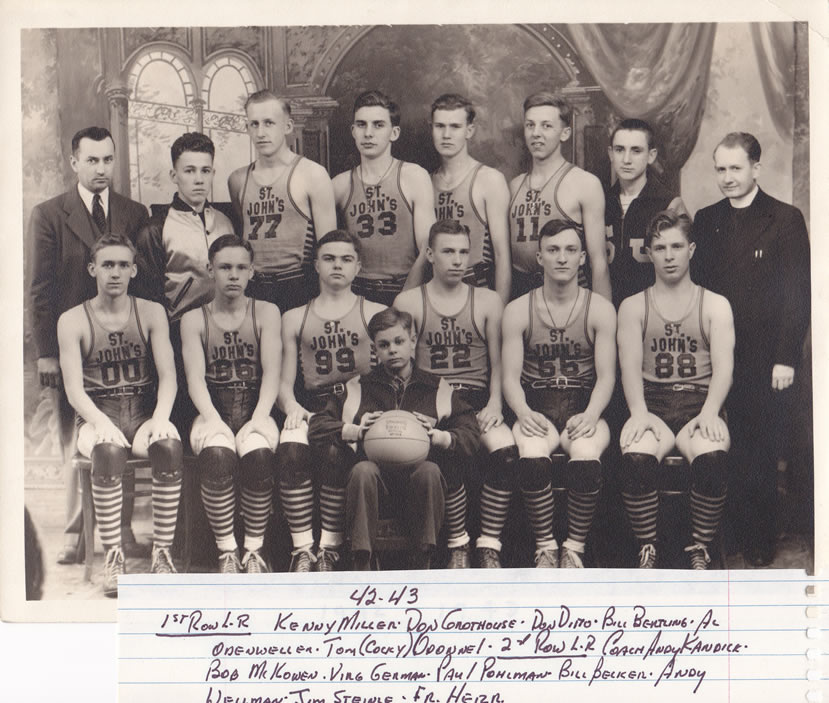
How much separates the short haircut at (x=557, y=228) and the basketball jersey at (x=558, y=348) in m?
0.12

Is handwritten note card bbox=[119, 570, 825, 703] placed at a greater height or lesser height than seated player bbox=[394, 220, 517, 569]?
lesser

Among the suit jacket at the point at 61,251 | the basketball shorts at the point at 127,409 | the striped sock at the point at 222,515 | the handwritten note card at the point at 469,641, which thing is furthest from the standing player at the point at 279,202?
the handwritten note card at the point at 469,641

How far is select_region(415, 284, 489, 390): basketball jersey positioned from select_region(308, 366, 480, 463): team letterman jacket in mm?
29

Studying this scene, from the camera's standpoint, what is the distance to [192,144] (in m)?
1.91

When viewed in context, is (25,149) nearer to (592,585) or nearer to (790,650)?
(592,585)

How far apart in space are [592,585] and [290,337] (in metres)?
0.84

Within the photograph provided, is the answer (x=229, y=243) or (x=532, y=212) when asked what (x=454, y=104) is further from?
(x=229, y=243)

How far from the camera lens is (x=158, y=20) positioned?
1.90 meters

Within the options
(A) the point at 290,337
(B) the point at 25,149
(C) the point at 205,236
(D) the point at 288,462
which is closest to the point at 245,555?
(D) the point at 288,462

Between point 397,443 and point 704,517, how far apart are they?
2.24 feet

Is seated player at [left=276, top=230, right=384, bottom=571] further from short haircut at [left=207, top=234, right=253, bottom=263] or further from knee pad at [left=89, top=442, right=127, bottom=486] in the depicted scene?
knee pad at [left=89, top=442, right=127, bottom=486]

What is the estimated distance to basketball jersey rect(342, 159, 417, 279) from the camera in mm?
1915

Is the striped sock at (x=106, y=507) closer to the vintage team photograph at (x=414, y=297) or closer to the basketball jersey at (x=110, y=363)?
the vintage team photograph at (x=414, y=297)

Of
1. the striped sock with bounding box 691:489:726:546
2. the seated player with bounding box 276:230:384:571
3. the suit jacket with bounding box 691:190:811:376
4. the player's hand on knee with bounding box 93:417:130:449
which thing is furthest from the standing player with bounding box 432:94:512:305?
the player's hand on knee with bounding box 93:417:130:449
